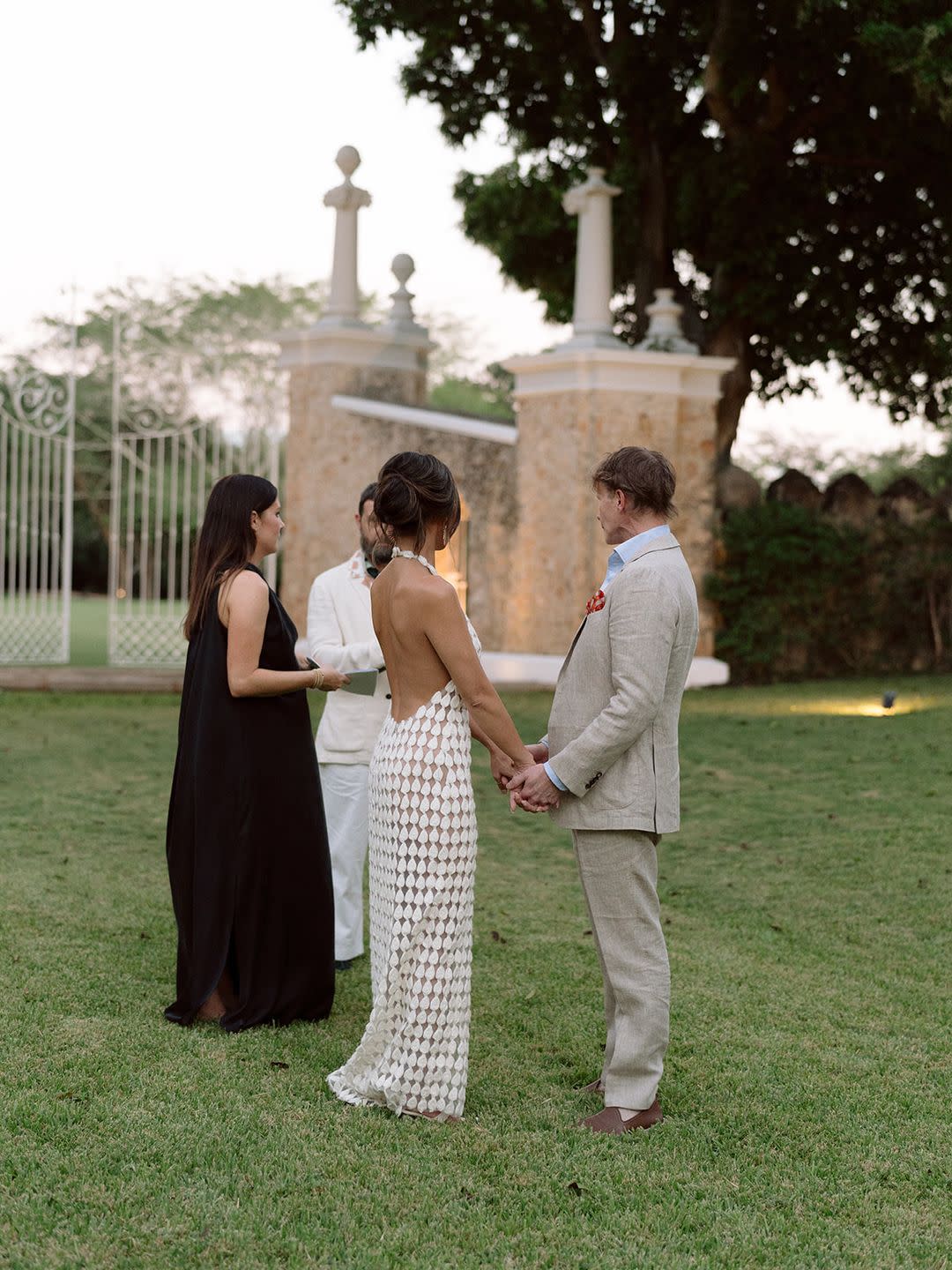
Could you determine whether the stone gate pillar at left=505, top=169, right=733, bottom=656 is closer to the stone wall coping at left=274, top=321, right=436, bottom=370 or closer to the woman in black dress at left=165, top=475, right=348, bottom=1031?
the stone wall coping at left=274, top=321, right=436, bottom=370

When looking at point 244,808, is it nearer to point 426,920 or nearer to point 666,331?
point 426,920

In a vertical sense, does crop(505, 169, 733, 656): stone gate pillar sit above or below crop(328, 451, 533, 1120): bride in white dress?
above

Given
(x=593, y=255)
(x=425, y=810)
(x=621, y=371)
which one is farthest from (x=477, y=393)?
(x=425, y=810)

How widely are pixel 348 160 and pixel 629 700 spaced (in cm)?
1372

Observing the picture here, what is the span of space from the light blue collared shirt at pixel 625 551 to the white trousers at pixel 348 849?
76.8 inches

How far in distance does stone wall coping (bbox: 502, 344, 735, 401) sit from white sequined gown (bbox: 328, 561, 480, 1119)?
10326 mm

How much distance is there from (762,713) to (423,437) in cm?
523

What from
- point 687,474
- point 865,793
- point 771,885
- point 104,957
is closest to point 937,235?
point 687,474

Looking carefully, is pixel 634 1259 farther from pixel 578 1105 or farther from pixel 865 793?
pixel 865 793

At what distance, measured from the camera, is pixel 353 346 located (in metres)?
16.8

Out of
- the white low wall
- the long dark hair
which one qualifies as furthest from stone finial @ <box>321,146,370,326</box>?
the long dark hair

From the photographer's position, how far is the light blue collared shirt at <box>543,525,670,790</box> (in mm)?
3881

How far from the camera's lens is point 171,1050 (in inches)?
179

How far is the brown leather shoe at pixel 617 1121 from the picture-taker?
12.9ft
